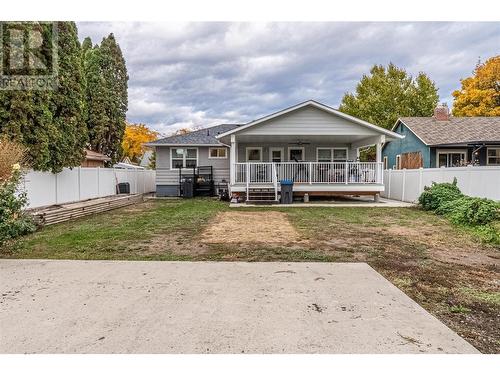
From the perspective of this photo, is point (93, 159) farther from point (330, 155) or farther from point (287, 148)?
Answer: point (330, 155)

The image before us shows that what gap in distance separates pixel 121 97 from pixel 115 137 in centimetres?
290

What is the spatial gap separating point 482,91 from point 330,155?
706 inches

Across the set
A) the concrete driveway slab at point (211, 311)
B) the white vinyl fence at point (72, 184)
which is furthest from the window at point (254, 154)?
the concrete driveway slab at point (211, 311)

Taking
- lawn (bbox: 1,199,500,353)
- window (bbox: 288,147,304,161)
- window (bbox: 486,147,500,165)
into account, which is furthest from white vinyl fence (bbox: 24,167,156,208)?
window (bbox: 486,147,500,165)

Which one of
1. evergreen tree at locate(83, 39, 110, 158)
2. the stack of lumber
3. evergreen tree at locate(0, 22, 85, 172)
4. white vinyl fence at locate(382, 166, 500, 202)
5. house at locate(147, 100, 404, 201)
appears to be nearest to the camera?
the stack of lumber

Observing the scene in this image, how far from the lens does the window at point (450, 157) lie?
20.2m

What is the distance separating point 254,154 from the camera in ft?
61.0

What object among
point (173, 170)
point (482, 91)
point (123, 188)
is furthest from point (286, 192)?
point (482, 91)

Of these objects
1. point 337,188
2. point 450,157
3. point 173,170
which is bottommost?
point 337,188

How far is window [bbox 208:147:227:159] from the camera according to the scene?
2006cm

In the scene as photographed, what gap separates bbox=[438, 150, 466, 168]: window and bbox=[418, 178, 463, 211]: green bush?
31.5 ft

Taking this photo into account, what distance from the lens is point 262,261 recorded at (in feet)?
17.8

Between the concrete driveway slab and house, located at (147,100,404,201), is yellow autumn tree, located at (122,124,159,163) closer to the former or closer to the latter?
house, located at (147,100,404,201)
